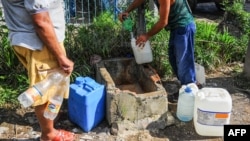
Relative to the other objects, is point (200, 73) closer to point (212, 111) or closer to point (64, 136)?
point (212, 111)

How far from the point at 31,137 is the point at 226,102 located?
6.34ft

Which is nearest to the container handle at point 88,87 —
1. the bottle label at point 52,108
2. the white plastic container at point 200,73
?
the bottle label at point 52,108

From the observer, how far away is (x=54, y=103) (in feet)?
10.5

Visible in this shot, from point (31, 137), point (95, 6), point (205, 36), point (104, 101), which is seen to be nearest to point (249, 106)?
point (205, 36)

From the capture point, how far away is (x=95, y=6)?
5973 mm

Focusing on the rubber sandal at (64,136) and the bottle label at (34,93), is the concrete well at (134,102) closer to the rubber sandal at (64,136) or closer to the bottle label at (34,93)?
the rubber sandal at (64,136)

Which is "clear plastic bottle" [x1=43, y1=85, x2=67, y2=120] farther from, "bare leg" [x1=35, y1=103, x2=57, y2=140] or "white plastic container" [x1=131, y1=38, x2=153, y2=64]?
"white plastic container" [x1=131, y1=38, x2=153, y2=64]

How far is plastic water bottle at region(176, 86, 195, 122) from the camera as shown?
12.4ft

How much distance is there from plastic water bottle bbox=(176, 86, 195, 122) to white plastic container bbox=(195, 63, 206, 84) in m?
0.79

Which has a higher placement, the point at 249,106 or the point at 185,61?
the point at 185,61

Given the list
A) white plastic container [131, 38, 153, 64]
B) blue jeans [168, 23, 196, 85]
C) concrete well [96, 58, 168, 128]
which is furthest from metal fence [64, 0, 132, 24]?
concrete well [96, 58, 168, 128]

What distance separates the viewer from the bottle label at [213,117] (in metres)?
3.51

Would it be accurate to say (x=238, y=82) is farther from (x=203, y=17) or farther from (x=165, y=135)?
(x=203, y=17)

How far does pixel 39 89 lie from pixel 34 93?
56 millimetres
